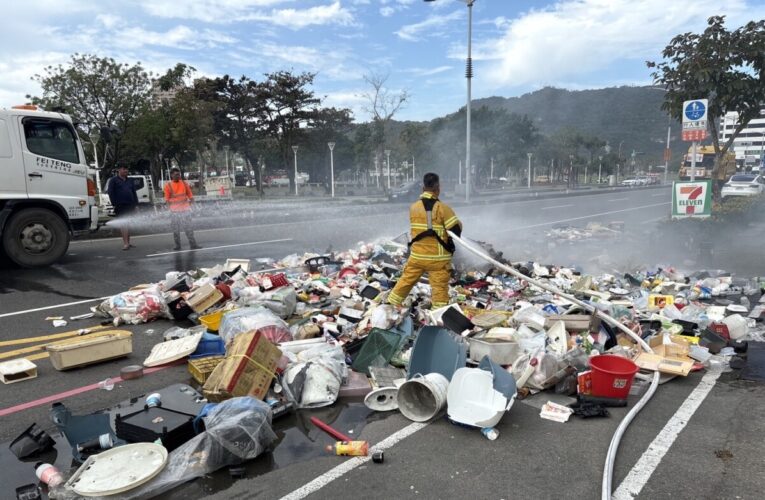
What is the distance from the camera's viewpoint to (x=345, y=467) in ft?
9.70

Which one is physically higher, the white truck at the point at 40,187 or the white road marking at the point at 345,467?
the white truck at the point at 40,187

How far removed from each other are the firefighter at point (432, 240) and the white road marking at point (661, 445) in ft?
7.80

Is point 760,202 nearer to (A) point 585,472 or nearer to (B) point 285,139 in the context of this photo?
(A) point 585,472

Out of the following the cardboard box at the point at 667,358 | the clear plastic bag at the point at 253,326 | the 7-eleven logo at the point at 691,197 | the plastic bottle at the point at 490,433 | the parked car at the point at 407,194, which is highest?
the 7-eleven logo at the point at 691,197

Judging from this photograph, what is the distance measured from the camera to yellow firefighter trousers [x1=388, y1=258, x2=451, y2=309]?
5.26 m

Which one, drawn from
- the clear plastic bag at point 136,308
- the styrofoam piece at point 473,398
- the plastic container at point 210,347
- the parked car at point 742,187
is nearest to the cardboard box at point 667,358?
the styrofoam piece at point 473,398

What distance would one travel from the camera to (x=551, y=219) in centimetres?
1716

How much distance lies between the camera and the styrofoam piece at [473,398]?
3334mm

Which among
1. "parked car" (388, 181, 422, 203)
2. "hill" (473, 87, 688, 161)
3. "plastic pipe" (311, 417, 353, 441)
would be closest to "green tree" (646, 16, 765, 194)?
"plastic pipe" (311, 417, 353, 441)

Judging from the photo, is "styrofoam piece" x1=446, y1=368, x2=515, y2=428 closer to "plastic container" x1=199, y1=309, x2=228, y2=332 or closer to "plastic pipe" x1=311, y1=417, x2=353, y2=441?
"plastic pipe" x1=311, y1=417, x2=353, y2=441

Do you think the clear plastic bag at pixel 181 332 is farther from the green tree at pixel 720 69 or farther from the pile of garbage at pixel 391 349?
the green tree at pixel 720 69

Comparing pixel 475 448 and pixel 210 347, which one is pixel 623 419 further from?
pixel 210 347

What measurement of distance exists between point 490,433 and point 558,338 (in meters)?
1.65

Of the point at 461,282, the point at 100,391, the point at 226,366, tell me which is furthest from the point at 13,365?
the point at 461,282
